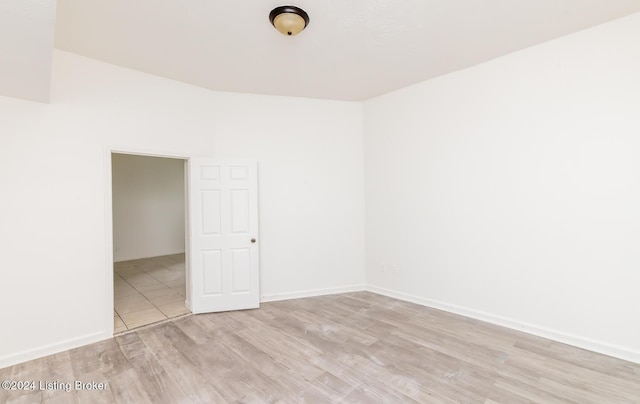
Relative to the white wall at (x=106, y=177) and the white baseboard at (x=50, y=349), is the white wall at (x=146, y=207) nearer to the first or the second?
the white wall at (x=106, y=177)

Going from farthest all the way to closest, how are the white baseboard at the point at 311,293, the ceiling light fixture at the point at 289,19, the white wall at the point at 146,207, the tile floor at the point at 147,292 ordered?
1. the white wall at the point at 146,207
2. the white baseboard at the point at 311,293
3. the tile floor at the point at 147,292
4. the ceiling light fixture at the point at 289,19

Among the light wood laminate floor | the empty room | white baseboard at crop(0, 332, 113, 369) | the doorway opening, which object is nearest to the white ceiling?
the empty room

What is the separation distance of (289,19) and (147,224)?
265 inches

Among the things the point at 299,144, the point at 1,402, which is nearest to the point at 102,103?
the point at 299,144

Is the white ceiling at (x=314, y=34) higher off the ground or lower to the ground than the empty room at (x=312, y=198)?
higher

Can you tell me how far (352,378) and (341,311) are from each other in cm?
133

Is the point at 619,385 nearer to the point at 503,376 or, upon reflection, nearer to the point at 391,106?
the point at 503,376

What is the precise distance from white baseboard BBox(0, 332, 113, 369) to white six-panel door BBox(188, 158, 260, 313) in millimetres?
969

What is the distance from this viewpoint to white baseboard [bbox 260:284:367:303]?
3951mm

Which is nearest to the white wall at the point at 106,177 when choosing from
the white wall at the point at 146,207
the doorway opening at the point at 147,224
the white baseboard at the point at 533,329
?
the white baseboard at the point at 533,329

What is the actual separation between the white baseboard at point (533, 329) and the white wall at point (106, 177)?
1055 millimetres

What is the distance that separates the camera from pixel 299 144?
4.13 meters

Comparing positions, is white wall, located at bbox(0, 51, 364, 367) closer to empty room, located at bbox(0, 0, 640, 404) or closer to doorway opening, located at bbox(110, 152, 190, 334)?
empty room, located at bbox(0, 0, 640, 404)

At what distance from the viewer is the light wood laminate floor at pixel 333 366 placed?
2.02m
